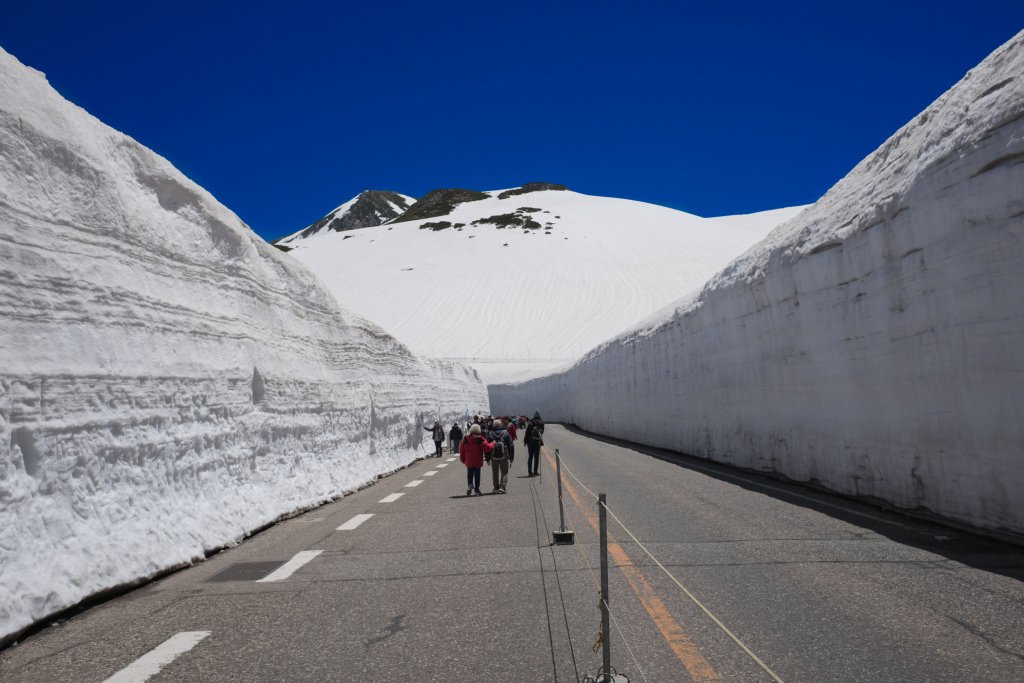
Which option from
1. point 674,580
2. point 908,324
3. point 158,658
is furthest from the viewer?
point 908,324

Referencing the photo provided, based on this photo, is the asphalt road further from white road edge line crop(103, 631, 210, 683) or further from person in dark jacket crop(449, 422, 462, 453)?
person in dark jacket crop(449, 422, 462, 453)

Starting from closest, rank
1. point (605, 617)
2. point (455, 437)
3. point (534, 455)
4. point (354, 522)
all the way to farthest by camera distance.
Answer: point (605, 617) → point (354, 522) → point (534, 455) → point (455, 437)

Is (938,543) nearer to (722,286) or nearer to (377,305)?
(722,286)

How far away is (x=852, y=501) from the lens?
33.4ft

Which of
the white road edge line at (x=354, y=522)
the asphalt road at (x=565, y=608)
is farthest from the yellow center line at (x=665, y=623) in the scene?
the white road edge line at (x=354, y=522)

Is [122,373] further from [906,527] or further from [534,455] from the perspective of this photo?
[534,455]

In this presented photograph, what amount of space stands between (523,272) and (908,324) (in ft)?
333

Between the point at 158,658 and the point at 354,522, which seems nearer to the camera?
the point at 158,658

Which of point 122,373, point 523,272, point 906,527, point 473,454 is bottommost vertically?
point 906,527

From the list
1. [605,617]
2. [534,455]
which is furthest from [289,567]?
[534,455]

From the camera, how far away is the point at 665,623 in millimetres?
4664

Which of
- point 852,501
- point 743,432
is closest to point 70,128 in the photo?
point 852,501

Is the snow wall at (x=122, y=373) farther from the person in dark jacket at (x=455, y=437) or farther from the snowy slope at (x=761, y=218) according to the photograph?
the snowy slope at (x=761, y=218)

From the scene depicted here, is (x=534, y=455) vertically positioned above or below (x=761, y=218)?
below
